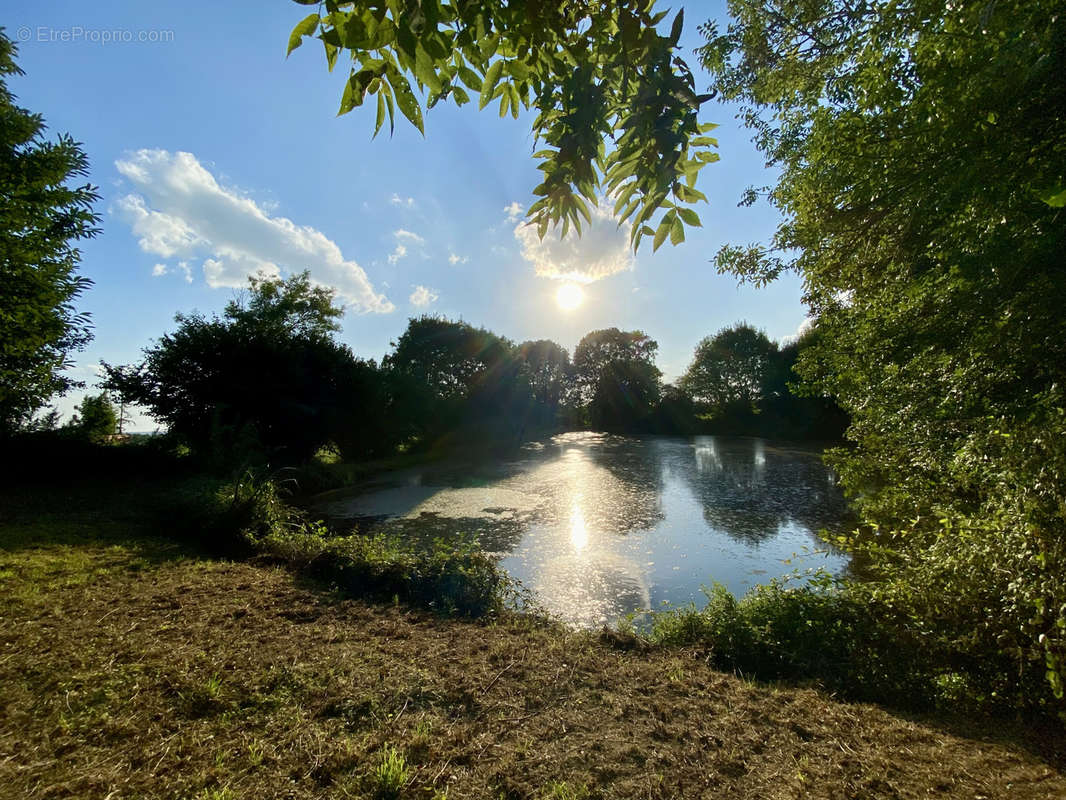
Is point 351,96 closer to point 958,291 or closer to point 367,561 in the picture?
point 958,291

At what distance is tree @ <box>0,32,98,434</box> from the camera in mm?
6008

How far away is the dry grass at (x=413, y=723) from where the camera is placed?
153 centimetres

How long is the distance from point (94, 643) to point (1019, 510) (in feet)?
17.7

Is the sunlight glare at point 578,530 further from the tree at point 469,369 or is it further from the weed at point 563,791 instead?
the tree at point 469,369

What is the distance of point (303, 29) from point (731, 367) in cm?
4482

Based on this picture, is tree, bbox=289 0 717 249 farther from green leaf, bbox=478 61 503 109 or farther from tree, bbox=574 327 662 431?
tree, bbox=574 327 662 431

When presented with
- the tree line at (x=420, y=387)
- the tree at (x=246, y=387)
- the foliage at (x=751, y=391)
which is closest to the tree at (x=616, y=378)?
the tree line at (x=420, y=387)

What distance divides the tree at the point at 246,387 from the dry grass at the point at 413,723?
26.5 feet

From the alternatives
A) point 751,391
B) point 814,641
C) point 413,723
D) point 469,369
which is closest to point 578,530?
point 814,641

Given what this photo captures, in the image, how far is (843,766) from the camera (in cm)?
170

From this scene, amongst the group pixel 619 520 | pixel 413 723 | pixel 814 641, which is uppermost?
pixel 413 723

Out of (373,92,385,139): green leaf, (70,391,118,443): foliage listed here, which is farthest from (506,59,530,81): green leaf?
(70,391,118,443): foliage

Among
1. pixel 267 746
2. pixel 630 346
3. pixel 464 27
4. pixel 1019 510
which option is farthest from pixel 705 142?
pixel 630 346

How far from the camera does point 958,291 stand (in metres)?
2.82
